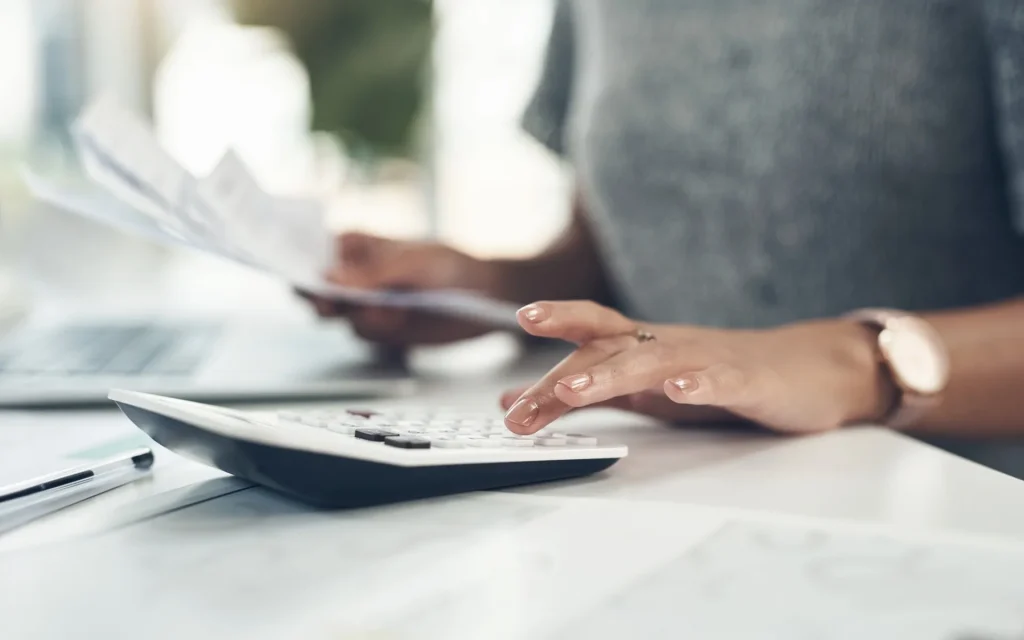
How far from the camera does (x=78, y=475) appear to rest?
315mm

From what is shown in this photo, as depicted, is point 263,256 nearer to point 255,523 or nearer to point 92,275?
point 255,523

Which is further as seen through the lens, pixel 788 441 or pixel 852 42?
pixel 852 42

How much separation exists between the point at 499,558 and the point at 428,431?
0.08 meters

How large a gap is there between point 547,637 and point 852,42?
0.61 metres

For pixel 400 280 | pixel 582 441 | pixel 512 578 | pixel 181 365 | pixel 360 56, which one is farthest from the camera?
pixel 360 56

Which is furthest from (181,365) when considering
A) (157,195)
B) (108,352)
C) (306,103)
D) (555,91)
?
(306,103)

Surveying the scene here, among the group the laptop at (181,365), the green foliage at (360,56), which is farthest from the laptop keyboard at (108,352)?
the green foliage at (360,56)

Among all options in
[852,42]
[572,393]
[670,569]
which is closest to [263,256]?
[572,393]

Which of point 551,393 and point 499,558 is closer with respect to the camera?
point 499,558

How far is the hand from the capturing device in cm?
76

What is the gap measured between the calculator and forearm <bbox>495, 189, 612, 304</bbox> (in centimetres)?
55

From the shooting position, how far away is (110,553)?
10.3 inches

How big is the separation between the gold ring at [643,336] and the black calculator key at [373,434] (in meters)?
0.15

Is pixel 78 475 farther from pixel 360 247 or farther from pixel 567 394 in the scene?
pixel 360 247
